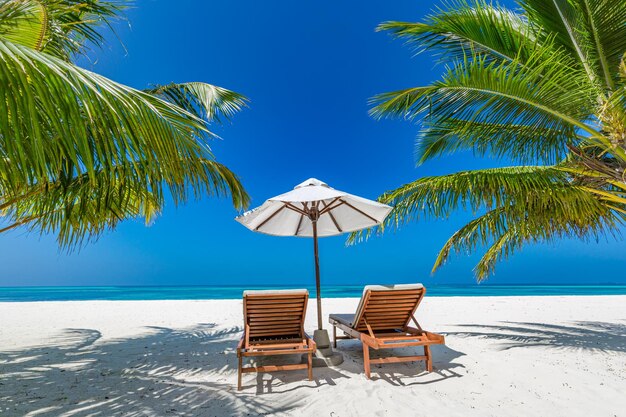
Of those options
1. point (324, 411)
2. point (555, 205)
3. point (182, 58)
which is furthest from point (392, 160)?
point (324, 411)

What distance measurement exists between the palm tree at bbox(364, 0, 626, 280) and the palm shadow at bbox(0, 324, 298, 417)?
10.5 ft

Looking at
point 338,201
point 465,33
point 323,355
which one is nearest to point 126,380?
point 323,355

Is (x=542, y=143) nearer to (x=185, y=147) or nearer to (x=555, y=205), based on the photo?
(x=555, y=205)

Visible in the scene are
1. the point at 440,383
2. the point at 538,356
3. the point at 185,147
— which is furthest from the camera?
the point at 538,356

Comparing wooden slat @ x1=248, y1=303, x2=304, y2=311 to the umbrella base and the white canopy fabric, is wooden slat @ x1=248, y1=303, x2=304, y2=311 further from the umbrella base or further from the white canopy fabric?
the white canopy fabric

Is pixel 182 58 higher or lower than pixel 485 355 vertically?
higher

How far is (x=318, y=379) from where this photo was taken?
3.37m

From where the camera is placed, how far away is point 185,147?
1.96 metres

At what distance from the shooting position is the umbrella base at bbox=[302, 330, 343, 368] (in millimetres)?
3789

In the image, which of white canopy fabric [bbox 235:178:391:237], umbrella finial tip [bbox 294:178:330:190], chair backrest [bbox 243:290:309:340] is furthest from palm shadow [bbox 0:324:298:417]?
→ umbrella finial tip [bbox 294:178:330:190]

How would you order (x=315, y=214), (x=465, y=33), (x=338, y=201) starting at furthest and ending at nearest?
(x=338, y=201), (x=315, y=214), (x=465, y=33)

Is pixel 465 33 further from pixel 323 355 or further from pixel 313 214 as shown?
pixel 323 355

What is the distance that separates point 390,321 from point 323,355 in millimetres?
863

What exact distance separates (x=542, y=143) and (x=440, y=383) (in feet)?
10.9
